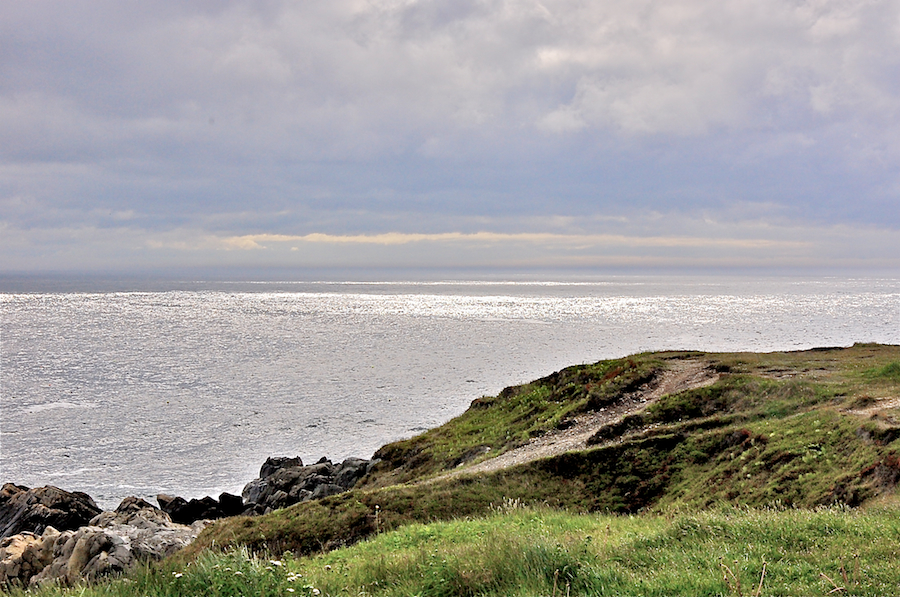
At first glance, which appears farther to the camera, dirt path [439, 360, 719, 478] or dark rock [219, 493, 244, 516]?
dark rock [219, 493, 244, 516]

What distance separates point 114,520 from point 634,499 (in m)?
23.3

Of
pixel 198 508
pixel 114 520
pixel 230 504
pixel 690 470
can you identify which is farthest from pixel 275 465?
pixel 690 470

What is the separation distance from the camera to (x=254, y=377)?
82125 mm

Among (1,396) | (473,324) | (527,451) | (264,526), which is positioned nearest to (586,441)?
(527,451)

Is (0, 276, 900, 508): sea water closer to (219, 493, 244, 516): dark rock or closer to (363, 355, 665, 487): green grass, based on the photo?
(219, 493, 244, 516): dark rock

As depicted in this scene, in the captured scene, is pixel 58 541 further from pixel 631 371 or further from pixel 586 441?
pixel 631 371

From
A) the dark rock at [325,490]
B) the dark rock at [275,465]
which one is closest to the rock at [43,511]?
the dark rock at [275,465]

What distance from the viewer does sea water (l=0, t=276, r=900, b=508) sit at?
48.1 metres

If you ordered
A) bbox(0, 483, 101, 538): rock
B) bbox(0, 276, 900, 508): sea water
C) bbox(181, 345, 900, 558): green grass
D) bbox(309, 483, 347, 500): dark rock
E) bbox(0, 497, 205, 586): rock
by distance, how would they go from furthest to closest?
bbox(0, 276, 900, 508): sea water, bbox(309, 483, 347, 500): dark rock, bbox(0, 483, 101, 538): rock, bbox(181, 345, 900, 558): green grass, bbox(0, 497, 205, 586): rock

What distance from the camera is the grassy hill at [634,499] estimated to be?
8.61 meters

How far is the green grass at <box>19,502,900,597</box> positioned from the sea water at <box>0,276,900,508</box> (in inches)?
1382

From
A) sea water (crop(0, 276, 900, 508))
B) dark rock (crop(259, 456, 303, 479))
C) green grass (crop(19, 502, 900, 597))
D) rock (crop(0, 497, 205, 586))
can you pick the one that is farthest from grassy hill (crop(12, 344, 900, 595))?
sea water (crop(0, 276, 900, 508))

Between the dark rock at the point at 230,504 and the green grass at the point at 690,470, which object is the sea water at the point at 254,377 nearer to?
the dark rock at the point at 230,504

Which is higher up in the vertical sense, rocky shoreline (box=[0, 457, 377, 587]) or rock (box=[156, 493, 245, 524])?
rocky shoreline (box=[0, 457, 377, 587])
